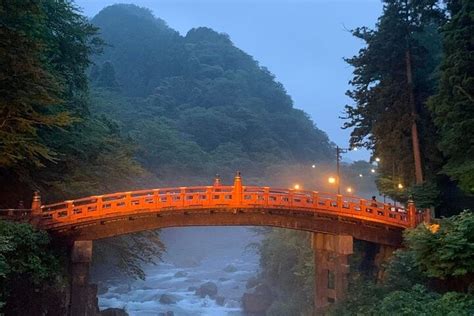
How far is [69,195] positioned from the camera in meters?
21.9

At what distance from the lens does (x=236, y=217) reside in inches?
813

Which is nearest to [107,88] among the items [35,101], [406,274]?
[35,101]

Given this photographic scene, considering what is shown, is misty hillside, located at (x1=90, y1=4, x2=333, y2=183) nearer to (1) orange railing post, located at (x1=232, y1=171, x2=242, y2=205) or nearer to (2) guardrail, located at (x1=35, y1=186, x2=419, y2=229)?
(2) guardrail, located at (x1=35, y1=186, x2=419, y2=229)

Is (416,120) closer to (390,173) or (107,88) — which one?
(390,173)

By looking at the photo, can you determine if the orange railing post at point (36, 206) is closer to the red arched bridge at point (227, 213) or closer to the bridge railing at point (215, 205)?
the red arched bridge at point (227, 213)

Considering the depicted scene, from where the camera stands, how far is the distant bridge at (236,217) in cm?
1825

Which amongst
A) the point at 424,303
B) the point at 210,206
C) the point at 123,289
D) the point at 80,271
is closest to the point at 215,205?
the point at 210,206

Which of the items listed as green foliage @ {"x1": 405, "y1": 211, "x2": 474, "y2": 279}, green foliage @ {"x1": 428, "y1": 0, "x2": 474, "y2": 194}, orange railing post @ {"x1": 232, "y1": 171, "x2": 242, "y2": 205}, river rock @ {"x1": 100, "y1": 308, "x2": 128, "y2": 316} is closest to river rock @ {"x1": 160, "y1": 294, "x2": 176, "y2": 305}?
river rock @ {"x1": 100, "y1": 308, "x2": 128, "y2": 316}

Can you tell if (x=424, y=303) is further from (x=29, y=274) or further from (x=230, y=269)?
(x=230, y=269)

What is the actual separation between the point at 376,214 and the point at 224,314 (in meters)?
21.5

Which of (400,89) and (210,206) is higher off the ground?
(400,89)

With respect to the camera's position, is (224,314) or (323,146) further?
(323,146)

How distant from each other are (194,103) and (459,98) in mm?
61147

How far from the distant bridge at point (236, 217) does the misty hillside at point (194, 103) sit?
32908 millimetres
